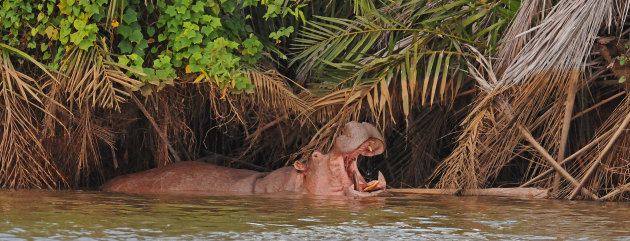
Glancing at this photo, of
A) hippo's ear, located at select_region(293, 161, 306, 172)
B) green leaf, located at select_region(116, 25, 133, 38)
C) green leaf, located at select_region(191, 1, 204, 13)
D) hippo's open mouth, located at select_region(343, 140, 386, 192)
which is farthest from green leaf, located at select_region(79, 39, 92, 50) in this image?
hippo's open mouth, located at select_region(343, 140, 386, 192)

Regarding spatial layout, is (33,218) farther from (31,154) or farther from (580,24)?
(580,24)

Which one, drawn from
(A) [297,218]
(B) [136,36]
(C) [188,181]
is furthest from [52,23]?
(A) [297,218]

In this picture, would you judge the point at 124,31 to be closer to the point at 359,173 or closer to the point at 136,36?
the point at 136,36

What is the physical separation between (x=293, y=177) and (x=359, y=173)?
566mm

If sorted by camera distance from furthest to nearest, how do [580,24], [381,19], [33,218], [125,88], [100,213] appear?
[381,19] < [125,88] < [580,24] < [100,213] < [33,218]

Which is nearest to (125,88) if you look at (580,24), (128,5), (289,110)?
(128,5)

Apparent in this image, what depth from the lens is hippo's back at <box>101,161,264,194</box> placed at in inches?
357

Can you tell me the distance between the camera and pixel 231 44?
8.84 m

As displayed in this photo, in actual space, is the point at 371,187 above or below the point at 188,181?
below

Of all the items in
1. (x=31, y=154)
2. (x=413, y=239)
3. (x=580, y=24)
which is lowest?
(x=413, y=239)

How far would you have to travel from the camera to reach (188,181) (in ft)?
30.1

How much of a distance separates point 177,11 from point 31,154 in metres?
1.73

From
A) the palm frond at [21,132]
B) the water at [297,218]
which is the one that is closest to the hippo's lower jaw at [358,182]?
the water at [297,218]

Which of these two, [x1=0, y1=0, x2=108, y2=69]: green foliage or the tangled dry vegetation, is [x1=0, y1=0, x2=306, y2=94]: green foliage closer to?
[x1=0, y1=0, x2=108, y2=69]: green foliage
